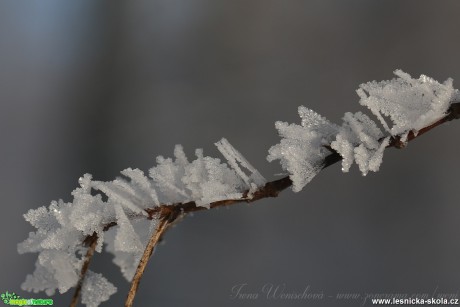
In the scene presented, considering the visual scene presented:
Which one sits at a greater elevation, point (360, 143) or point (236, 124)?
point (236, 124)

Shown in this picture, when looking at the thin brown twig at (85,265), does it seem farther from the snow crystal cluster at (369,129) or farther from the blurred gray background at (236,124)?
the blurred gray background at (236,124)

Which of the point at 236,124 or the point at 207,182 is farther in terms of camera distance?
the point at 236,124

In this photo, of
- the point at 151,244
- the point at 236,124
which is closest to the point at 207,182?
the point at 151,244

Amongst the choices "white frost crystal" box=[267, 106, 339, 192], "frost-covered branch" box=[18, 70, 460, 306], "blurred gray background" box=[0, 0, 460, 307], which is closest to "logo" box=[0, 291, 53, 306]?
"frost-covered branch" box=[18, 70, 460, 306]

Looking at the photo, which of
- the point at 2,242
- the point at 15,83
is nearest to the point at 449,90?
the point at 2,242

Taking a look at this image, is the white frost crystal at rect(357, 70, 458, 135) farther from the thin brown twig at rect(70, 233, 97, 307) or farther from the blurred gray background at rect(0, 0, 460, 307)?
the blurred gray background at rect(0, 0, 460, 307)

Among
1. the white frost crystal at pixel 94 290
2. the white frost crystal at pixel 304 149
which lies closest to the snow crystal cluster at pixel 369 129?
the white frost crystal at pixel 304 149

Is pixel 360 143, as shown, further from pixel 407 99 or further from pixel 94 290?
pixel 94 290
